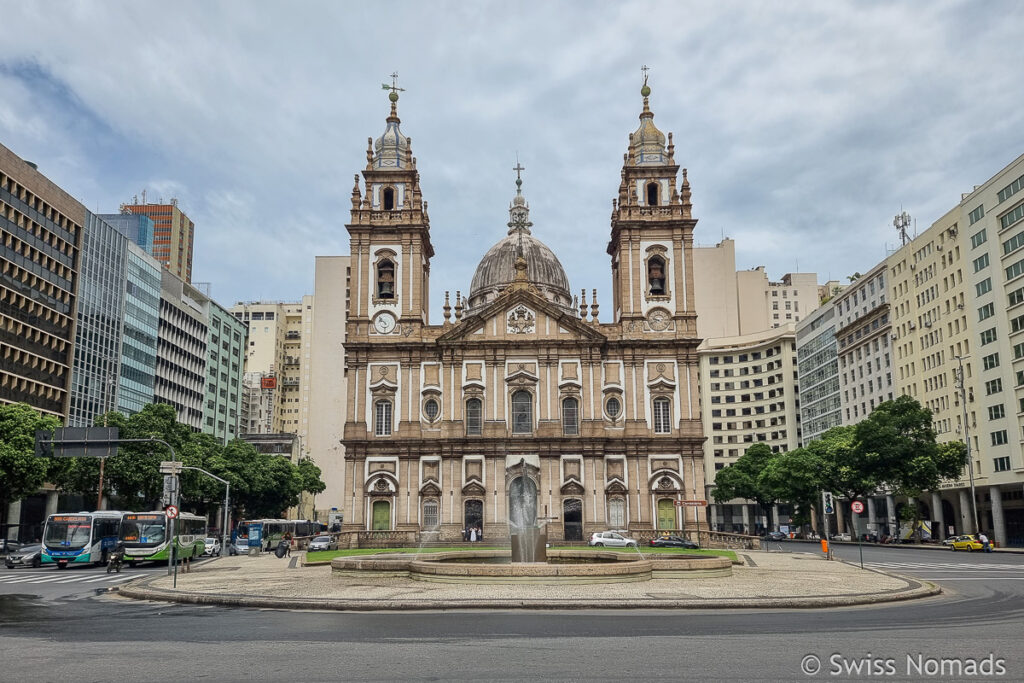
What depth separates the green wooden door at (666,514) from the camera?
59.5 m

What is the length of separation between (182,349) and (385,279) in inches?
1505

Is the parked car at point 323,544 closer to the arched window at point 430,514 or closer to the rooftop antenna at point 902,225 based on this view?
the arched window at point 430,514

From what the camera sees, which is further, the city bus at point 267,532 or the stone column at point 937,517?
the stone column at point 937,517

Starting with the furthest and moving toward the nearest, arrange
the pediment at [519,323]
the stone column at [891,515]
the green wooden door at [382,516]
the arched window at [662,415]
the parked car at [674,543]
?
the stone column at [891,515]
the pediment at [519,323]
the arched window at [662,415]
the green wooden door at [382,516]
the parked car at [674,543]

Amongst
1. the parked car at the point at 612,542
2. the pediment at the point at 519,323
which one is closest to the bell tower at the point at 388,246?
the pediment at the point at 519,323

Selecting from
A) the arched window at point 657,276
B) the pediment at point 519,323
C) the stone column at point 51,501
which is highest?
the arched window at point 657,276

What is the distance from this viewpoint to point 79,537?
40000mm

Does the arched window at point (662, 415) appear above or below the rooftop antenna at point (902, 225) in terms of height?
below

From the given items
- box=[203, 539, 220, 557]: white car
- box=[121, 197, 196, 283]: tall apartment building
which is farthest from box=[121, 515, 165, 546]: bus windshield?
box=[121, 197, 196, 283]: tall apartment building

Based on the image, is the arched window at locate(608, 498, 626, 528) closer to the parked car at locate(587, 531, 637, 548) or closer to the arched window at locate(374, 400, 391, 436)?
the parked car at locate(587, 531, 637, 548)

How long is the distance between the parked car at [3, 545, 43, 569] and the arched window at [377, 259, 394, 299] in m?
29.6

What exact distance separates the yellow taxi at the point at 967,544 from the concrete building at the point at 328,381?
→ 273 ft

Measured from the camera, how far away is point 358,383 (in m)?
62.3

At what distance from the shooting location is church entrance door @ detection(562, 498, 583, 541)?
59406mm
